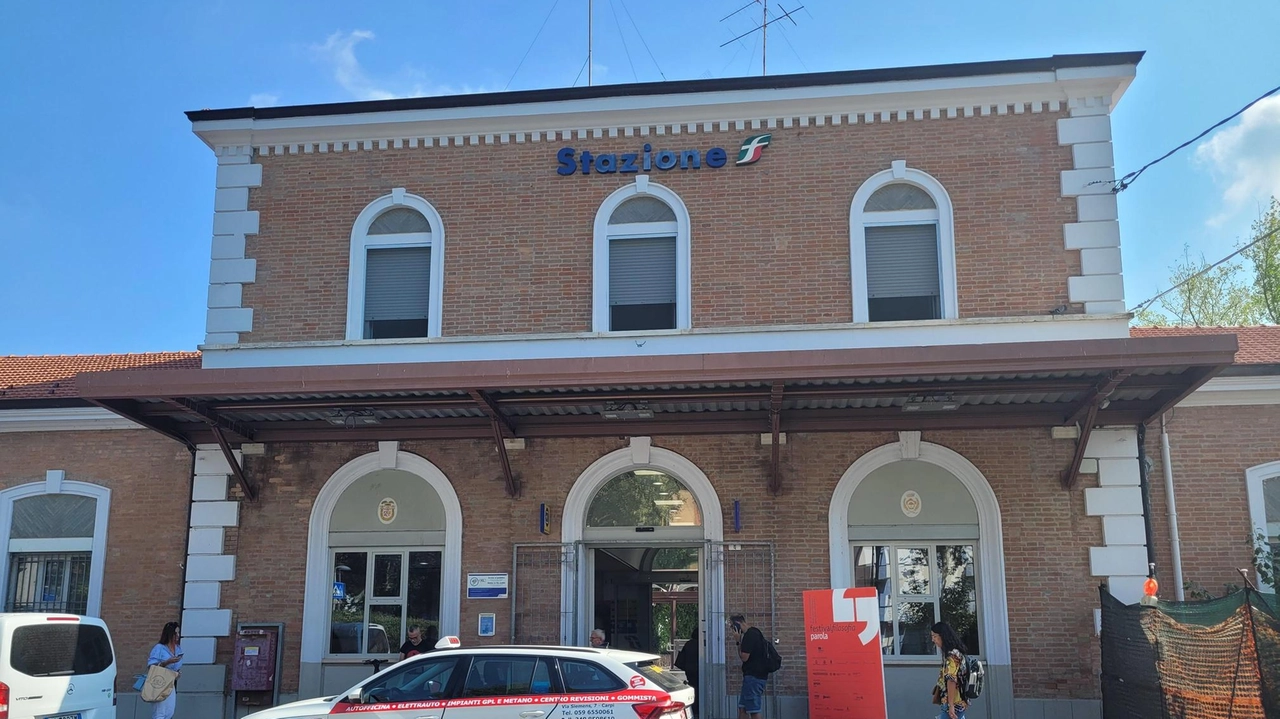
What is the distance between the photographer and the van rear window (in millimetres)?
10688

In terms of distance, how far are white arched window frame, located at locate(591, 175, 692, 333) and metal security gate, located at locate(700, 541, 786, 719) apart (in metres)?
3.12

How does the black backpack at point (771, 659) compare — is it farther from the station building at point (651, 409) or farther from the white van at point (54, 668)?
the white van at point (54, 668)

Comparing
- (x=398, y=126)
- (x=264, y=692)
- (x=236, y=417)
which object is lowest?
(x=264, y=692)

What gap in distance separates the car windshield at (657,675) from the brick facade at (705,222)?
5.85 m

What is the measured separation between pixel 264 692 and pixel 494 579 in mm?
3311

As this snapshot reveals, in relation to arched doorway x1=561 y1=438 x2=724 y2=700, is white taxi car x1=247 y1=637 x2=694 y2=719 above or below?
below

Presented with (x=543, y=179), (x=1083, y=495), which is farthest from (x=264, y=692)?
(x=1083, y=495)

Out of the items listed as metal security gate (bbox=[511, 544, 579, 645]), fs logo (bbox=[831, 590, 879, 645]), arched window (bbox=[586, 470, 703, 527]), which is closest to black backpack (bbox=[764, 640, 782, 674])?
fs logo (bbox=[831, 590, 879, 645])

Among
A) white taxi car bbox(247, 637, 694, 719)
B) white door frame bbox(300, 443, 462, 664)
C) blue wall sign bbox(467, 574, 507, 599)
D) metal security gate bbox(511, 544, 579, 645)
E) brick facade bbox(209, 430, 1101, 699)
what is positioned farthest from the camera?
white door frame bbox(300, 443, 462, 664)

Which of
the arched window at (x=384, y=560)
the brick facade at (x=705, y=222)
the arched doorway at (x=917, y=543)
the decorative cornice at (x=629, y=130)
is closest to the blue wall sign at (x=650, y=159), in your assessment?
the brick facade at (x=705, y=222)

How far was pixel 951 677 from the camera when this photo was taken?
11.7 meters

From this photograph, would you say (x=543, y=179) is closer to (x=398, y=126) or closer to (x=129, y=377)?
(x=398, y=126)

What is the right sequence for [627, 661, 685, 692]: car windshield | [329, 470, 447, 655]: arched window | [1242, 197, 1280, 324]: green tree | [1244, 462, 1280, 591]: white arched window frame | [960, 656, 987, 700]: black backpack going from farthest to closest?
1. [1242, 197, 1280, 324]: green tree
2. [329, 470, 447, 655]: arched window
3. [1244, 462, 1280, 591]: white arched window frame
4. [960, 656, 987, 700]: black backpack
5. [627, 661, 685, 692]: car windshield

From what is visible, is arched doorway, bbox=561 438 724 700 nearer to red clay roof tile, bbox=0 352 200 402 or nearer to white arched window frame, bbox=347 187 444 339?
white arched window frame, bbox=347 187 444 339
